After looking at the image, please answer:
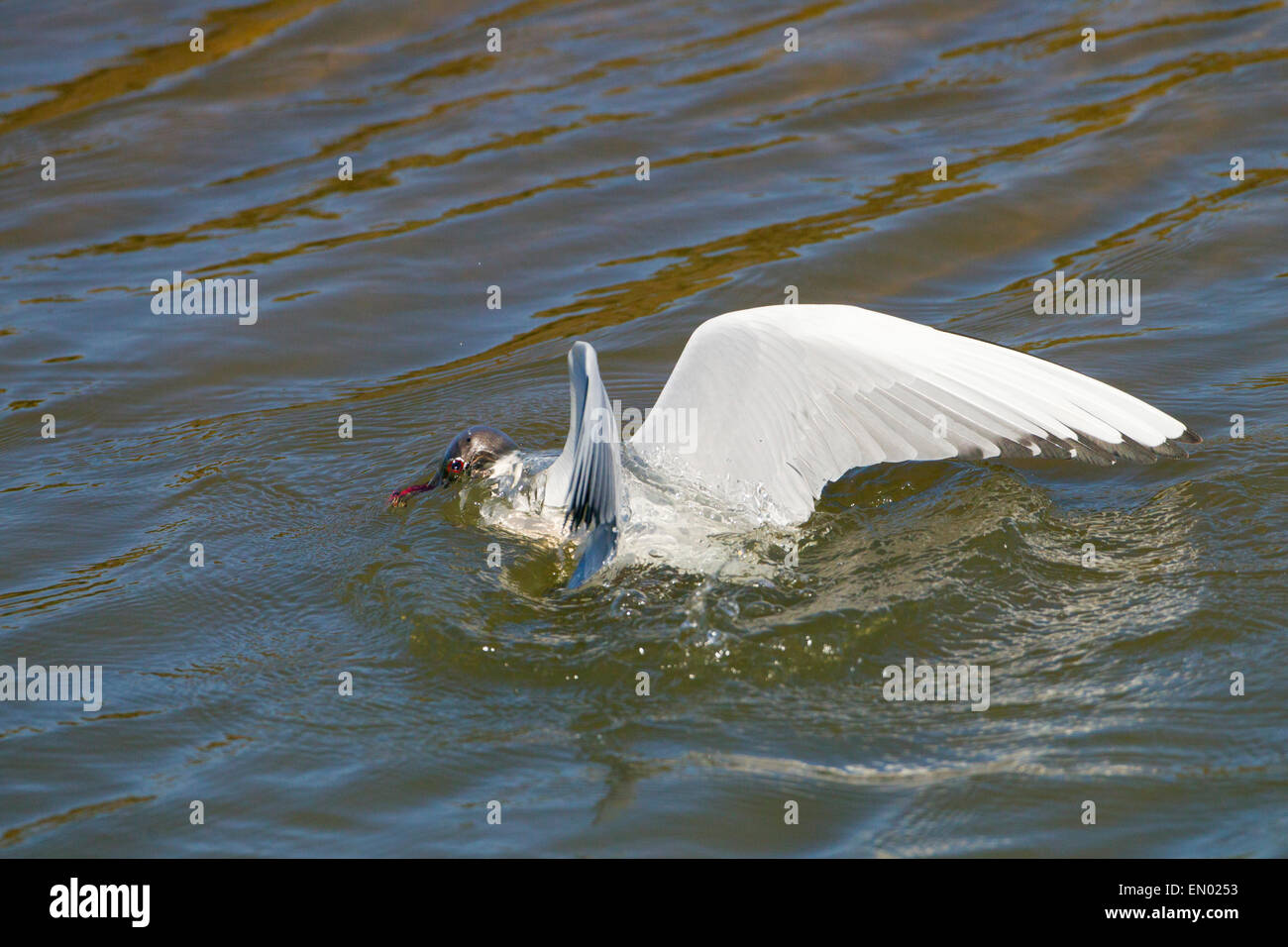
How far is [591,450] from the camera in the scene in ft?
13.0

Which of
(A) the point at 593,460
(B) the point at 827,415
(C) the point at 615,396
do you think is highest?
(C) the point at 615,396

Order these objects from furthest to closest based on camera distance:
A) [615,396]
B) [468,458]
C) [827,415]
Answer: [615,396], [468,458], [827,415]

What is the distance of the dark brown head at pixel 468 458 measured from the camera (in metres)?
5.38

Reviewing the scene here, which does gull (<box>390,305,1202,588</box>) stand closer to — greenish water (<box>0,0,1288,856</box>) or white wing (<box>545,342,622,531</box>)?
greenish water (<box>0,0,1288,856</box>)

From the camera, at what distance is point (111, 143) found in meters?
9.26

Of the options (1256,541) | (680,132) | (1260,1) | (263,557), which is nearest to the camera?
(1256,541)

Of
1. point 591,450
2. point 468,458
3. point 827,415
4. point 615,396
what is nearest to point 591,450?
point 591,450

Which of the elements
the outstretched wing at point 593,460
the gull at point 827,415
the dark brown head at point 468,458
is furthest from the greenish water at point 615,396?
the outstretched wing at point 593,460

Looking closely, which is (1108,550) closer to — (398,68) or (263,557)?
(263,557)

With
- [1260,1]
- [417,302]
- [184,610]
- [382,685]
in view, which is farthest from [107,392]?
[1260,1]

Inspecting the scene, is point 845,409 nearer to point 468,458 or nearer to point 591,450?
point 591,450

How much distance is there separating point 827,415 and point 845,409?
7 centimetres

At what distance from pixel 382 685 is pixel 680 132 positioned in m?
5.72

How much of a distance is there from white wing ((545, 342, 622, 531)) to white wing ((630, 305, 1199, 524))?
1.99 feet
